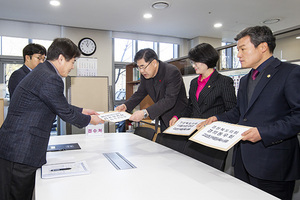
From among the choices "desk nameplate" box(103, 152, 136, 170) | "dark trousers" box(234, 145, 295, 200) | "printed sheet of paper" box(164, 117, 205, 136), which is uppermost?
"printed sheet of paper" box(164, 117, 205, 136)

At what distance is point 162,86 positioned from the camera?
2266 millimetres

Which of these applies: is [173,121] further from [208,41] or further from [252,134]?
[208,41]

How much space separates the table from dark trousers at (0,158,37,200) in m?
0.08

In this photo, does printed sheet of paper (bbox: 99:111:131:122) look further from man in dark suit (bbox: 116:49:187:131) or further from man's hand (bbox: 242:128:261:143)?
man's hand (bbox: 242:128:261:143)

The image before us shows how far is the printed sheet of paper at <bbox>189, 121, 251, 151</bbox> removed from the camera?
1227 mm

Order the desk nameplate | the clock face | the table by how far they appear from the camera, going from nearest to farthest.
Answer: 1. the table
2. the desk nameplate
3. the clock face

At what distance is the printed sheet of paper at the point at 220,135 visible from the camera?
123 centimetres

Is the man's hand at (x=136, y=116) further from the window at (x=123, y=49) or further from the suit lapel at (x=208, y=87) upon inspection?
the window at (x=123, y=49)

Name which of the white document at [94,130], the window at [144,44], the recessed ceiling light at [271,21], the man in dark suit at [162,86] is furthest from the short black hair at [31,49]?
the recessed ceiling light at [271,21]

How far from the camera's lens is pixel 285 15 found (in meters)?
5.46

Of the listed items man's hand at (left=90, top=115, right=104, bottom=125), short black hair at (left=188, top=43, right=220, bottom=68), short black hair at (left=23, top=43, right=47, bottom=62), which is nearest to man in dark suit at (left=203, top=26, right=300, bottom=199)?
short black hair at (left=188, top=43, right=220, bottom=68)

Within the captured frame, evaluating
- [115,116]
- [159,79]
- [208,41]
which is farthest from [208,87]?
[208,41]

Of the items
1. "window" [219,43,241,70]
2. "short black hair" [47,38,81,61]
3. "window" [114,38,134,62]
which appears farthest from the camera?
"window" [114,38,134,62]

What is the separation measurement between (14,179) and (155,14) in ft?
15.2
